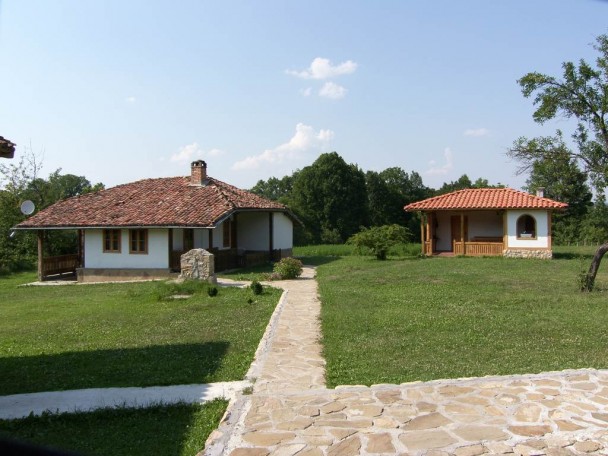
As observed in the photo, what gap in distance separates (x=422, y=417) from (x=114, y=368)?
14.4ft

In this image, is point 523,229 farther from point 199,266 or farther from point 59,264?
point 59,264

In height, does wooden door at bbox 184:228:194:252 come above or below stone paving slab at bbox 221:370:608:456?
above

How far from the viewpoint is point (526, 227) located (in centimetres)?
2778

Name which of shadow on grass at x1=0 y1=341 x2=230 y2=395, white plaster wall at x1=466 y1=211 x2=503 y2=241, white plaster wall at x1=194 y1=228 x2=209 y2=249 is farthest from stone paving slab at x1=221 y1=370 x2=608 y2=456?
white plaster wall at x1=466 y1=211 x2=503 y2=241

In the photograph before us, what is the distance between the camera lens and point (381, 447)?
14.4 feet

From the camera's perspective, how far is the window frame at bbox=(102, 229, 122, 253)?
2259cm

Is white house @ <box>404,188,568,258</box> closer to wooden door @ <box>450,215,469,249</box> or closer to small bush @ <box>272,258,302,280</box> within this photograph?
wooden door @ <box>450,215,469,249</box>

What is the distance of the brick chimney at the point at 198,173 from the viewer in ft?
86.3

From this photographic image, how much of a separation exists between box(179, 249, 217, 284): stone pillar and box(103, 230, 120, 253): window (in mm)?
6416

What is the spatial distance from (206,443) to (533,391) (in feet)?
11.4

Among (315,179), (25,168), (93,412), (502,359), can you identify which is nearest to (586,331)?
(502,359)

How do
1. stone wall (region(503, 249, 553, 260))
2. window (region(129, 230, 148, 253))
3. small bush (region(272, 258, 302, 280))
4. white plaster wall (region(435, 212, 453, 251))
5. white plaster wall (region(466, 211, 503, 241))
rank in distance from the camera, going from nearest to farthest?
small bush (region(272, 258, 302, 280))
window (region(129, 230, 148, 253))
stone wall (region(503, 249, 553, 260))
white plaster wall (region(466, 211, 503, 241))
white plaster wall (region(435, 212, 453, 251))

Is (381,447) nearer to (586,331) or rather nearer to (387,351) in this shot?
(387,351)

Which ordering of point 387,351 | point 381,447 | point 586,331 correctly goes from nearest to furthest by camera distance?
1. point 381,447
2. point 387,351
3. point 586,331
